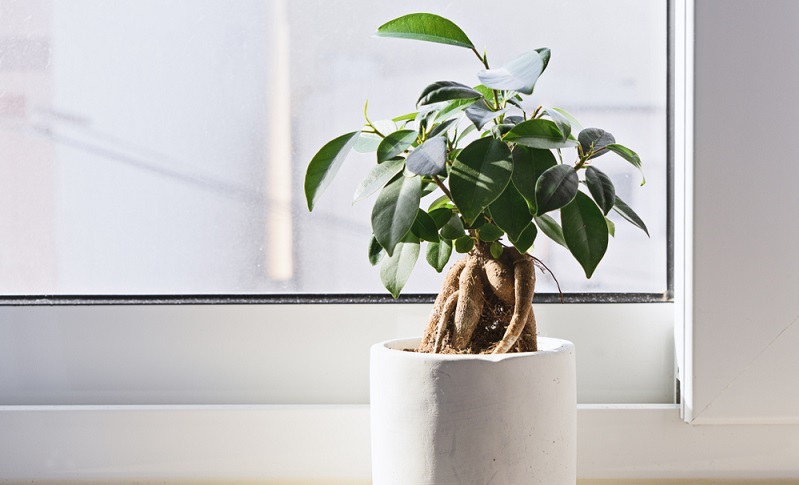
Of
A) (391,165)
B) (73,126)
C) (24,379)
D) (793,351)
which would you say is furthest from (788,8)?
(24,379)

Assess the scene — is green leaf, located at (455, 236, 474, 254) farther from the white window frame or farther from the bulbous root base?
the white window frame

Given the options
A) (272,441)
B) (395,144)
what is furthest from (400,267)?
(272,441)

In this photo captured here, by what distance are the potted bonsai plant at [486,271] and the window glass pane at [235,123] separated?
0.83ft

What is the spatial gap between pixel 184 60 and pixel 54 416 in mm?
433

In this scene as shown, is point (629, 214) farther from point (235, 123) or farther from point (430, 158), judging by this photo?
point (235, 123)

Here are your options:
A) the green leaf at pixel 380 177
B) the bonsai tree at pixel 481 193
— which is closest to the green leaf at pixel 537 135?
the bonsai tree at pixel 481 193

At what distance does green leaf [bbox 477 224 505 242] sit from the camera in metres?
0.60

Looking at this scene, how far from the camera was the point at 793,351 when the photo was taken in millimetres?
749

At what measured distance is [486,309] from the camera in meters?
0.63

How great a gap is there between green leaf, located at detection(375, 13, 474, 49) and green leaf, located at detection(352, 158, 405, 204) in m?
0.10

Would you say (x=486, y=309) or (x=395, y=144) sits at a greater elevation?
(x=395, y=144)

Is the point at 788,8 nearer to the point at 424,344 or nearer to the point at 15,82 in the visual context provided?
the point at 424,344

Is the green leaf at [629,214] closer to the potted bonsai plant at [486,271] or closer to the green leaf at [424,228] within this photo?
the potted bonsai plant at [486,271]

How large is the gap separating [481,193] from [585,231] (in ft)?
0.31
